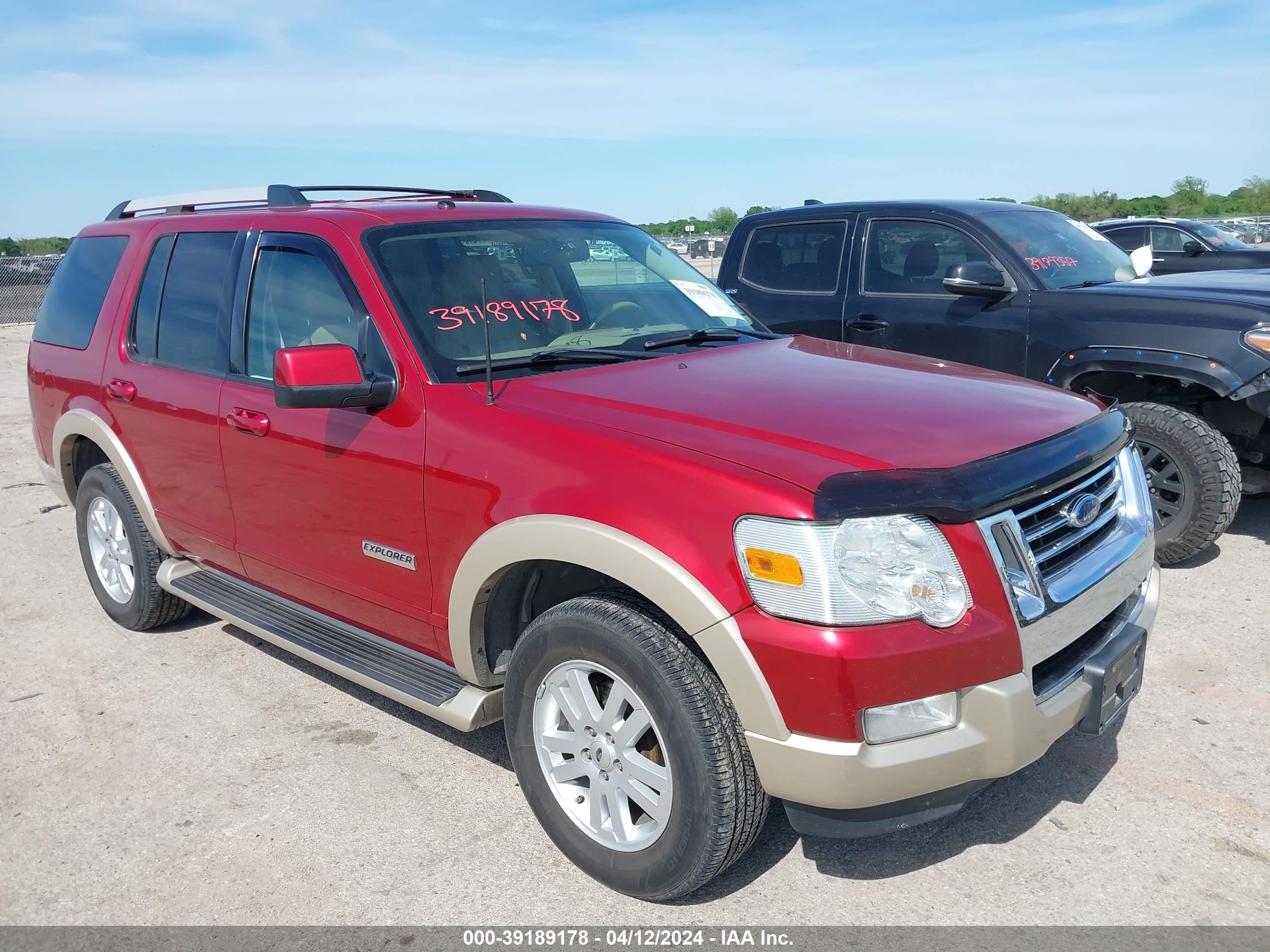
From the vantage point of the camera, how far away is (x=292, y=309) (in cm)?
380

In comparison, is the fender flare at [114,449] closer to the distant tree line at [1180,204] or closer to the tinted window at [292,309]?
the tinted window at [292,309]

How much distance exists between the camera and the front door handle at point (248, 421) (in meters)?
3.71

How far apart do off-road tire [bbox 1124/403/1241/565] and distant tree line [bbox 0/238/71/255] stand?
83.7 metres

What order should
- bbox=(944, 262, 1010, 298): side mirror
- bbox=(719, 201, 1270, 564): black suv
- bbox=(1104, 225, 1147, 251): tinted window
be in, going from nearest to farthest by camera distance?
1. bbox=(719, 201, 1270, 564): black suv
2. bbox=(944, 262, 1010, 298): side mirror
3. bbox=(1104, 225, 1147, 251): tinted window

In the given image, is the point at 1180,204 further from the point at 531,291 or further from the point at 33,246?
the point at 33,246

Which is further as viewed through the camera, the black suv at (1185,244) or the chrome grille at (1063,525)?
Answer: the black suv at (1185,244)

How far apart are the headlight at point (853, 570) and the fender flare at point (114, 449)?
10.3 feet

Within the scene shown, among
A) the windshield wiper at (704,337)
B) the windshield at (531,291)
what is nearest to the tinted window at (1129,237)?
the windshield wiper at (704,337)

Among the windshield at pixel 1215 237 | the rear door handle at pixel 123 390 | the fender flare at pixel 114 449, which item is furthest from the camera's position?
the windshield at pixel 1215 237

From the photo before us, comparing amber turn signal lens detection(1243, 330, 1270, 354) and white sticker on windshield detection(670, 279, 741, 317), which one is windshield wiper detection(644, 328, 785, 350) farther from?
amber turn signal lens detection(1243, 330, 1270, 354)

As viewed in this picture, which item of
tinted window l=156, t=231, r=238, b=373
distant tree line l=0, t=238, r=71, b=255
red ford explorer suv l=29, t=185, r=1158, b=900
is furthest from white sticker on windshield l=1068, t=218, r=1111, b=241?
distant tree line l=0, t=238, r=71, b=255

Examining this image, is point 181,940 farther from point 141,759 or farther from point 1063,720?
point 1063,720

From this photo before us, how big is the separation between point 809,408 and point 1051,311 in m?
3.46

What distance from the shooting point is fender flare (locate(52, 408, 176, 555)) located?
15.0 ft
